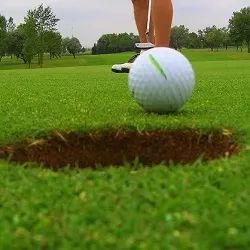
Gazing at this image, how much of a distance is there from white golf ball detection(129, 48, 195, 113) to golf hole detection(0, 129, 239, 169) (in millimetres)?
776

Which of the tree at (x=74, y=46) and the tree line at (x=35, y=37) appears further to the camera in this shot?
the tree at (x=74, y=46)

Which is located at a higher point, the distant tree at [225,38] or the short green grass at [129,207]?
the distant tree at [225,38]

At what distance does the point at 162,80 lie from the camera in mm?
4305

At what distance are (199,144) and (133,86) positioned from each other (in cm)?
125

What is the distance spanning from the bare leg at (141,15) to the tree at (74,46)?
87.0 m

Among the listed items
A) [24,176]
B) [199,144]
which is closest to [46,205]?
[24,176]

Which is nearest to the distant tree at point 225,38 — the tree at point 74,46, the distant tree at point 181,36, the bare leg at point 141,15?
the distant tree at point 181,36

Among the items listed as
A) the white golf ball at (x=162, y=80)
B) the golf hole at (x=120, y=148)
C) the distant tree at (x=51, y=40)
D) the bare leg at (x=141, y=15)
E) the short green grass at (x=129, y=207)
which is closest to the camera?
the short green grass at (x=129, y=207)

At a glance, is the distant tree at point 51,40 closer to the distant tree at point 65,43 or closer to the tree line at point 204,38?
the tree line at point 204,38

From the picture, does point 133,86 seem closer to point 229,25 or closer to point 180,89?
point 180,89

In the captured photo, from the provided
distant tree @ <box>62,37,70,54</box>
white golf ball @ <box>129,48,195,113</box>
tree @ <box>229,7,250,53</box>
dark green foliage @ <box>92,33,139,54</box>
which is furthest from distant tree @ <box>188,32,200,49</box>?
white golf ball @ <box>129,48,195,113</box>

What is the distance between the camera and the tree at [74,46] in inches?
3767

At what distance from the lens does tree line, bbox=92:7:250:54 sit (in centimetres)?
8106

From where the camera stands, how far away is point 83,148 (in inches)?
135
